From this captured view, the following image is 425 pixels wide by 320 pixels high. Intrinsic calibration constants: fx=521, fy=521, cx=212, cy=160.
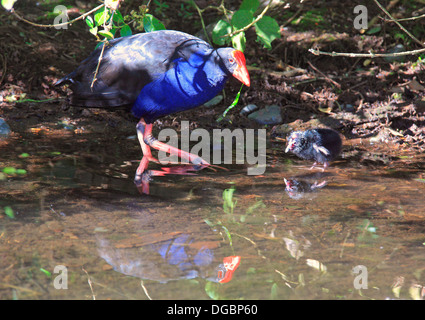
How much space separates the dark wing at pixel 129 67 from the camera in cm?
460

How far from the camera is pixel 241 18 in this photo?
5.01 meters

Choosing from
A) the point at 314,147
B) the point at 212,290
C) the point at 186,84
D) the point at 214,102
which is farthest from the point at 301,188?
the point at 214,102

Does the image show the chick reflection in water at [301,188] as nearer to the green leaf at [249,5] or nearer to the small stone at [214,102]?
the green leaf at [249,5]

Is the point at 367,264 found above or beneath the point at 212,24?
beneath

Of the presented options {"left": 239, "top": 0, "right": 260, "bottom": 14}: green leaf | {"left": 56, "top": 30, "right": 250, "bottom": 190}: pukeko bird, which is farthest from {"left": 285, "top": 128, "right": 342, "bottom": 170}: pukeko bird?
{"left": 239, "top": 0, "right": 260, "bottom": 14}: green leaf

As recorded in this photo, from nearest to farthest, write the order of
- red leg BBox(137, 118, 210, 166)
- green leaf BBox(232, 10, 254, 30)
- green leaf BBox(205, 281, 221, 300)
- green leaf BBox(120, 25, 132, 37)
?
green leaf BBox(205, 281, 221, 300)
red leg BBox(137, 118, 210, 166)
green leaf BBox(120, 25, 132, 37)
green leaf BBox(232, 10, 254, 30)

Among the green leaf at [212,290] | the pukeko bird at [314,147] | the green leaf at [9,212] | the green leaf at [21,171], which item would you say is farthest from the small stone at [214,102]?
the green leaf at [212,290]

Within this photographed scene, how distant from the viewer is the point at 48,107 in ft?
20.1

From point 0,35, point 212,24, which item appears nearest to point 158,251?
point 212,24

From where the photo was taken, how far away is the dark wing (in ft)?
15.1

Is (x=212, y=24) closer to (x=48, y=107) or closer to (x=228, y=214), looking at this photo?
(x=48, y=107)

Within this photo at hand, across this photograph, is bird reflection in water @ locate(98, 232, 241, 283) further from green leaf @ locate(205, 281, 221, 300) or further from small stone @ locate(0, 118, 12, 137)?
small stone @ locate(0, 118, 12, 137)

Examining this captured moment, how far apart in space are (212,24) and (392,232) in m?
4.67
